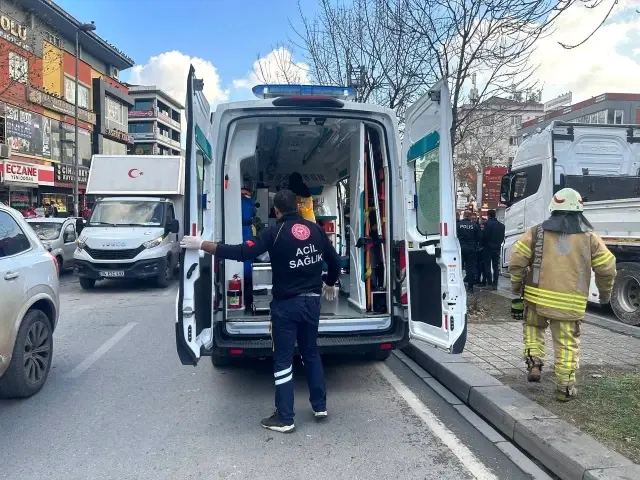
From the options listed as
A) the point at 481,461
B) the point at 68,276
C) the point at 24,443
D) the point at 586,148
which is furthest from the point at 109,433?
the point at 68,276

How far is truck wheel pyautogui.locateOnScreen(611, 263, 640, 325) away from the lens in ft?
27.7

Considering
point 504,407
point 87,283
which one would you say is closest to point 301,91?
point 504,407

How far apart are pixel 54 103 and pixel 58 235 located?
77.0ft

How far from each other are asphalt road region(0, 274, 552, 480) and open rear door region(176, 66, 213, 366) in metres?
0.71

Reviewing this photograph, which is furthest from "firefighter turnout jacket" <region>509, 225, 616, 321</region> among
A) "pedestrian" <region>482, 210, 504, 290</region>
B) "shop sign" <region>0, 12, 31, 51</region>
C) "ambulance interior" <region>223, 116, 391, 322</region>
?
"shop sign" <region>0, 12, 31, 51</region>

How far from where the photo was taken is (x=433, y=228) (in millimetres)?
5039

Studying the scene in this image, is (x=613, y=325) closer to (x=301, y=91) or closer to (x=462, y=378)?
(x=462, y=378)

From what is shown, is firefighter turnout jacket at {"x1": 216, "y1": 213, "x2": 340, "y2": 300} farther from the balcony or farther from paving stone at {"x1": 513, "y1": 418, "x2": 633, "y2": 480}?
the balcony

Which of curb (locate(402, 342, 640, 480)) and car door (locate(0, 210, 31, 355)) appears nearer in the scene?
curb (locate(402, 342, 640, 480))

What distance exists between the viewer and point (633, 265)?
8.45 meters

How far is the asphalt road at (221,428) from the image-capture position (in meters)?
3.75

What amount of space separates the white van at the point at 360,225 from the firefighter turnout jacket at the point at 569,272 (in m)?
0.74

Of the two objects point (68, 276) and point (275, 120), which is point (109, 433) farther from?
point (68, 276)

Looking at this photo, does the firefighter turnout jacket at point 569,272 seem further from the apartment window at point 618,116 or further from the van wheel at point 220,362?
the apartment window at point 618,116
